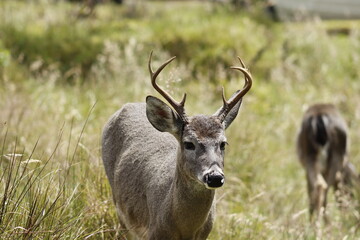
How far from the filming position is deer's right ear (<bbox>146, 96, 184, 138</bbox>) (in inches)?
189

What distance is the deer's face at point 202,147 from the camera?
447 centimetres

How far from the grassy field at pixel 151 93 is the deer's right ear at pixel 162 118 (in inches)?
24.0

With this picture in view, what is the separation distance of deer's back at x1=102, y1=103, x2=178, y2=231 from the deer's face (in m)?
0.51

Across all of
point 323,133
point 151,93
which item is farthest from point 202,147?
point 323,133

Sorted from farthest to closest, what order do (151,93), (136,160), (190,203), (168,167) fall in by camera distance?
1. (151,93)
2. (136,160)
3. (168,167)
4. (190,203)

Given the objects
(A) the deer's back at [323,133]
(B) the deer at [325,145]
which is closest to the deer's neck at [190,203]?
(B) the deer at [325,145]

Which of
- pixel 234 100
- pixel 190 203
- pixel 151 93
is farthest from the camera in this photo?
pixel 151 93

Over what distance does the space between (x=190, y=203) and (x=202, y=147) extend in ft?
1.39

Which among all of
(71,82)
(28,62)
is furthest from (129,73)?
(28,62)

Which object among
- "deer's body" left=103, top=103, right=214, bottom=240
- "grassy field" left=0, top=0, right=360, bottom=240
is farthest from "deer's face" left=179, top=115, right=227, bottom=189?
"grassy field" left=0, top=0, right=360, bottom=240

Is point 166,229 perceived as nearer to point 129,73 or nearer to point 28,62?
point 129,73

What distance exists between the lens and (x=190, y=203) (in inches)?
188

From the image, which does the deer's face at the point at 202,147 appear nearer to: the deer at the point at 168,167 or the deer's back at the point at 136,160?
the deer at the point at 168,167

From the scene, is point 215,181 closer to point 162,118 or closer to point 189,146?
point 189,146
